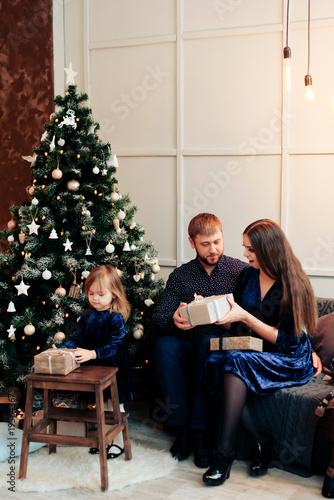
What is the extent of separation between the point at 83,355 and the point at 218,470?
2.70 ft

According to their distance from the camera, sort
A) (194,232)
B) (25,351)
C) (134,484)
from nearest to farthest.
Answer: (134,484)
(194,232)
(25,351)

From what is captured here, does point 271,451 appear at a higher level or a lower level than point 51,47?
lower

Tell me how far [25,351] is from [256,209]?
192cm

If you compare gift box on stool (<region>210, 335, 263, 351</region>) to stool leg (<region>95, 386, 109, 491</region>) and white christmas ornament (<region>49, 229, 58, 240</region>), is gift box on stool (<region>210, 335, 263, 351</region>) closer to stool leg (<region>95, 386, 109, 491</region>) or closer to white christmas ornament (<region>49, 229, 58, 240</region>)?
stool leg (<region>95, 386, 109, 491</region>)

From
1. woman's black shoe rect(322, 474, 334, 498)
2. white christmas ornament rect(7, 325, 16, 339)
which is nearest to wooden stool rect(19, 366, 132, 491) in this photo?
white christmas ornament rect(7, 325, 16, 339)

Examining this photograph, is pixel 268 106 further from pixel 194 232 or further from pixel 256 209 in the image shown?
pixel 194 232

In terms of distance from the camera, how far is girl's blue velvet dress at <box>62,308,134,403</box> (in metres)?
2.96

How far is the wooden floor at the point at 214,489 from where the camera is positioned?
2541 millimetres

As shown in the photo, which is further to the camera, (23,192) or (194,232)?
(23,192)

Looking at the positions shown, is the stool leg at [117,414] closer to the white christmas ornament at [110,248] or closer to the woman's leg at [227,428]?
the woman's leg at [227,428]

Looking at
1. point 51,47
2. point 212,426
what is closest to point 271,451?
point 212,426

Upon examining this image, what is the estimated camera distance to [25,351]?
11.6ft

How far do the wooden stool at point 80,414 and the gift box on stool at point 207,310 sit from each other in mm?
453

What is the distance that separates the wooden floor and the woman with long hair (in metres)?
0.07
